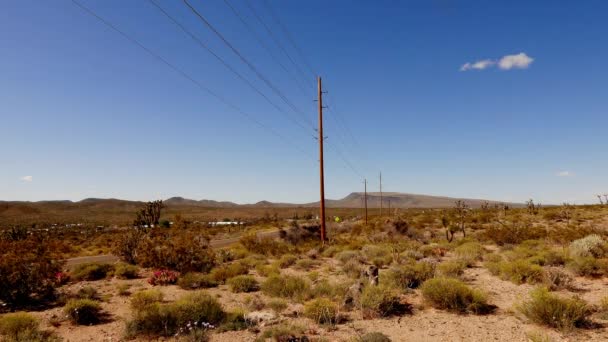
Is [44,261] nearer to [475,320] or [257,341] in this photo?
[257,341]

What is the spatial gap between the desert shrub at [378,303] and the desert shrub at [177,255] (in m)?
9.49

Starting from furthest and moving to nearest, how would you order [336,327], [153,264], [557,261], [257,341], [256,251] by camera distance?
[256,251] → [153,264] → [557,261] → [336,327] → [257,341]

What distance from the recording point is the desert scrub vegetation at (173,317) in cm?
897

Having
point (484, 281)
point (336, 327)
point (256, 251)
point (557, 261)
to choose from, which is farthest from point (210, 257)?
point (557, 261)

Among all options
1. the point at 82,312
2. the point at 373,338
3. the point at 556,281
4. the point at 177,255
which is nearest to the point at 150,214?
the point at 177,255

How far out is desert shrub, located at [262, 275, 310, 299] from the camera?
12.0 meters

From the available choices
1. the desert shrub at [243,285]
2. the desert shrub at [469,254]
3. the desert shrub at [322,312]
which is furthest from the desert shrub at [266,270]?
the desert shrub at [469,254]

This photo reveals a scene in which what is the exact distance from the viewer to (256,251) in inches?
923

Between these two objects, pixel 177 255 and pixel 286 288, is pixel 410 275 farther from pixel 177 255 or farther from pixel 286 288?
pixel 177 255

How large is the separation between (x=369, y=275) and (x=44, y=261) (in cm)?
1188

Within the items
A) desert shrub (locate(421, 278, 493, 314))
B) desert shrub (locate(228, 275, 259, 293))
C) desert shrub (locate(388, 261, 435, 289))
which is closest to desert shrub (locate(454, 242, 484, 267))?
desert shrub (locate(388, 261, 435, 289))

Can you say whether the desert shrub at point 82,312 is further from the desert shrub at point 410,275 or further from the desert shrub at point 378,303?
the desert shrub at point 410,275

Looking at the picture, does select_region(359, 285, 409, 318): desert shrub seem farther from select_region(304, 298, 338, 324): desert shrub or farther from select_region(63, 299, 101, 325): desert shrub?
select_region(63, 299, 101, 325): desert shrub

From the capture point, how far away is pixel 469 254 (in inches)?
701
